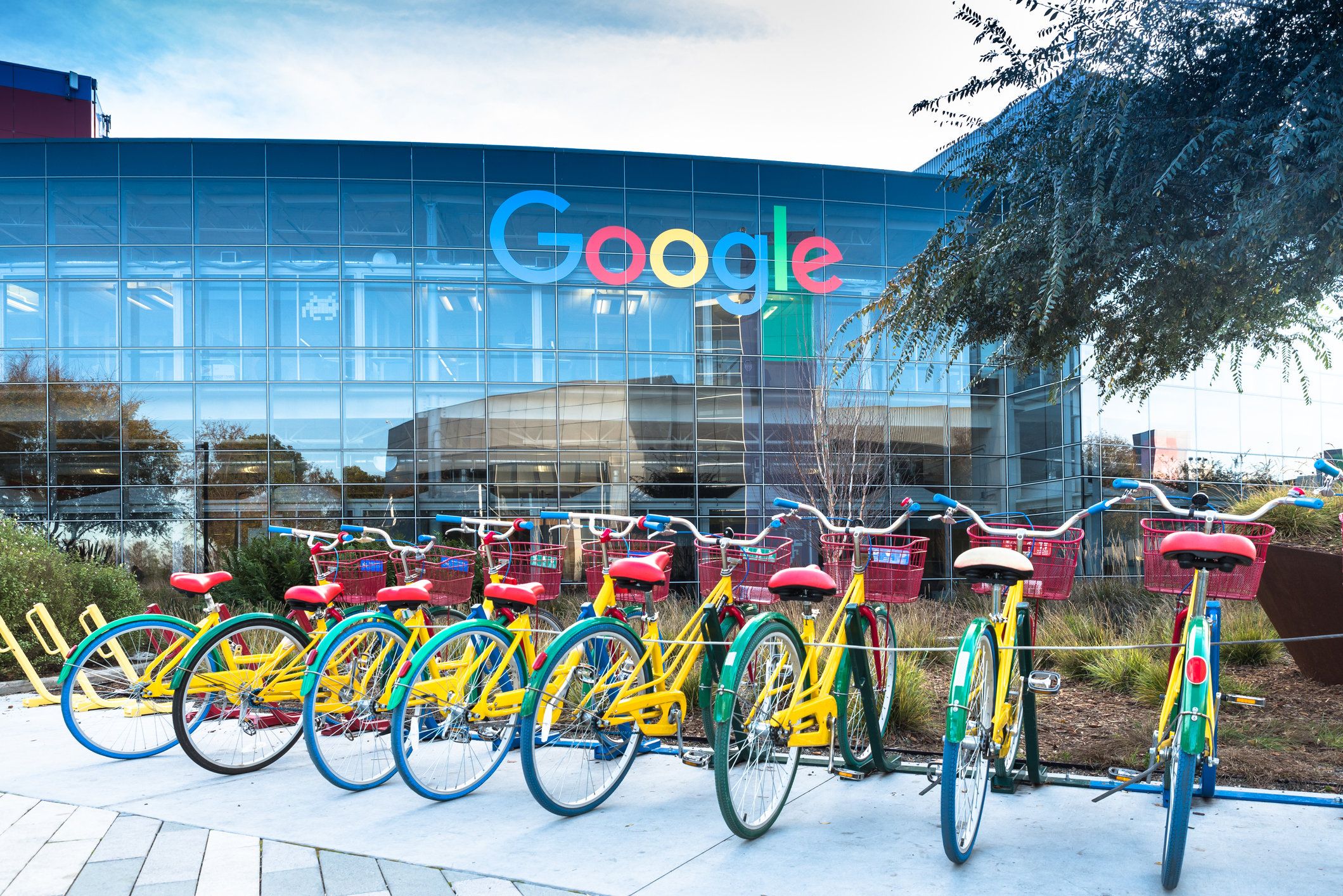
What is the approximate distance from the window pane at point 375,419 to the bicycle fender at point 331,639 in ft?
55.2

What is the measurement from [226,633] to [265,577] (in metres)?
7.31

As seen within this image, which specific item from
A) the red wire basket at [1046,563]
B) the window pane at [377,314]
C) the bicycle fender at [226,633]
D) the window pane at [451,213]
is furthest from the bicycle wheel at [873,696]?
the window pane at [451,213]

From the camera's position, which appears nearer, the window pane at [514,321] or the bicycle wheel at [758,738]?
the bicycle wheel at [758,738]

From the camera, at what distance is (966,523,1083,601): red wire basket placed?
473 cm

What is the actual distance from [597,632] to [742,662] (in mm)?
851

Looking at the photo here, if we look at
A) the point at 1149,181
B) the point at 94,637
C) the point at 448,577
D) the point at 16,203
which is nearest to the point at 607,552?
the point at 448,577

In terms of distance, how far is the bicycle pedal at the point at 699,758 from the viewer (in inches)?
190

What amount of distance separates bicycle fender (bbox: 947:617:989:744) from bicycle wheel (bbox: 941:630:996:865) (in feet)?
0.07

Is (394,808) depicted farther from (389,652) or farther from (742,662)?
(742,662)

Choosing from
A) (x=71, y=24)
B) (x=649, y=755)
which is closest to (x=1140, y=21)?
(x=649, y=755)

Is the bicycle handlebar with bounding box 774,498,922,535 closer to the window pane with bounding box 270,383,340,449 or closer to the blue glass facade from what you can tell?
the blue glass facade

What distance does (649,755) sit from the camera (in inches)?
219

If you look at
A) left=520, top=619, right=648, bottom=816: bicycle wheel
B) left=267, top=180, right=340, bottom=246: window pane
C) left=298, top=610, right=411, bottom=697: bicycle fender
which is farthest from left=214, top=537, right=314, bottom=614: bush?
left=267, top=180, right=340, bottom=246: window pane

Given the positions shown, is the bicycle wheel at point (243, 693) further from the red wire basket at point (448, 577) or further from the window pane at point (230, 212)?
the window pane at point (230, 212)
